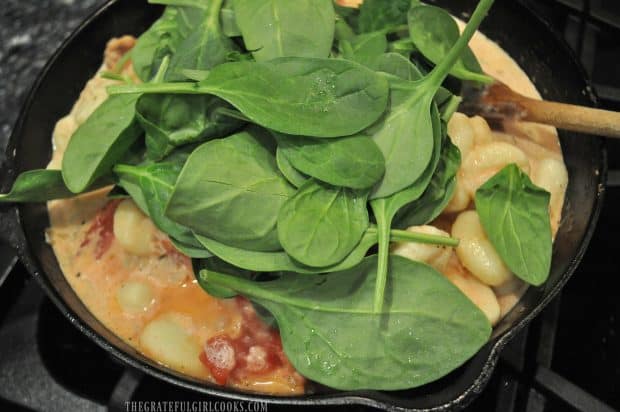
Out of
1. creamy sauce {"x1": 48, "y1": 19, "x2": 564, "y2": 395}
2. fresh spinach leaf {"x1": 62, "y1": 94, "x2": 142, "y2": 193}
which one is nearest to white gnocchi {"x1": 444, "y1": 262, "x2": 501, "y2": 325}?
creamy sauce {"x1": 48, "y1": 19, "x2": 564, "y2": 395}

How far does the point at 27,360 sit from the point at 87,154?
0.43 meters

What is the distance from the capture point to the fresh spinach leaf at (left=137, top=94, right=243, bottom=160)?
2.65ft

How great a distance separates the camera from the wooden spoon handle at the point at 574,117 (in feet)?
2.76

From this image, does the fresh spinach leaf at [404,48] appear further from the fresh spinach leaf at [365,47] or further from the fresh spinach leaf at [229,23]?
the fresh spinach leaf at [229,23]

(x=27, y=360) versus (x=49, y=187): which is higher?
(x=49, y=187)

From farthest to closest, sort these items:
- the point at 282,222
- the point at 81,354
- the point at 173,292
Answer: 1. the point at 81,354
2. the point at 173,292
3. the point at 282,222

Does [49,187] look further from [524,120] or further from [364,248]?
[524,120]

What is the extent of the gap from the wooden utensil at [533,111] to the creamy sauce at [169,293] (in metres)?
0.05

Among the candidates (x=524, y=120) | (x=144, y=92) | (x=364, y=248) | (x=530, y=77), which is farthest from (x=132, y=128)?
(x=530, y=77)

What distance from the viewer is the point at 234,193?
2.44 ft

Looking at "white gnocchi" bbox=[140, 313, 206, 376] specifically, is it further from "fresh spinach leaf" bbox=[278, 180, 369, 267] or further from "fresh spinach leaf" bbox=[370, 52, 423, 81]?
"fresh spinach leaf" bbox=[370, 52, 423, 81]

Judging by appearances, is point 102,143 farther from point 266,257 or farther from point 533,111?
point 533,111

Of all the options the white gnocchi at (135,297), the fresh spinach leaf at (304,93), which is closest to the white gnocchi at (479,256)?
the fresh spinach leaf at (304,93)

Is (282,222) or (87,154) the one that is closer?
(282,222)
